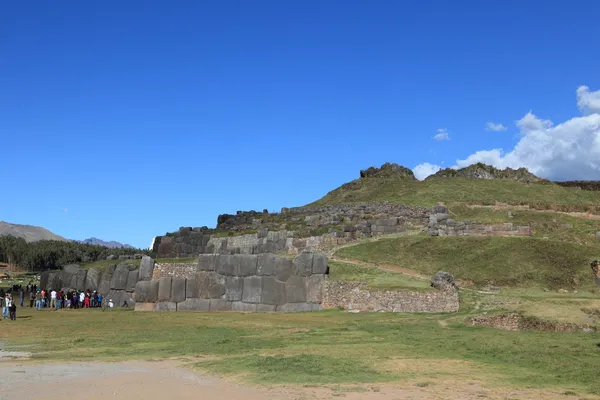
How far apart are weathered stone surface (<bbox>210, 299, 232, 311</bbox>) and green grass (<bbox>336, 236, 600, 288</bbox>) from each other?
9394mm

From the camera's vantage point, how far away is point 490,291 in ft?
112

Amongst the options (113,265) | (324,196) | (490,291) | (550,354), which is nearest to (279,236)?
(113,265)

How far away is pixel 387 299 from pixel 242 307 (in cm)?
978

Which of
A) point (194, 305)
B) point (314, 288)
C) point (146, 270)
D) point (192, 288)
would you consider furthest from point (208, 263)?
point (314, 288)

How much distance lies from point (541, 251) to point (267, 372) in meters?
27.5

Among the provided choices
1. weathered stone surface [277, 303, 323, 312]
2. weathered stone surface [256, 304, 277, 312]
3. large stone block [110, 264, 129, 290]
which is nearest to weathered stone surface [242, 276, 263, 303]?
weathered stone surface [256, 304, 277, 312]

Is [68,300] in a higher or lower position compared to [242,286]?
lower

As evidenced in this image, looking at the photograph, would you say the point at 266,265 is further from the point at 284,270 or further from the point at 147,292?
the point at 147,292

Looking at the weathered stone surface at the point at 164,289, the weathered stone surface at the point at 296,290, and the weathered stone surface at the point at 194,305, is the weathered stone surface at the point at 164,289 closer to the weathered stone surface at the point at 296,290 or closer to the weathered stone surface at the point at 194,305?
the weathered stone surface at the point at 194,305

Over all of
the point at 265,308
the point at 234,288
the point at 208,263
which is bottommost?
the point at 265,308

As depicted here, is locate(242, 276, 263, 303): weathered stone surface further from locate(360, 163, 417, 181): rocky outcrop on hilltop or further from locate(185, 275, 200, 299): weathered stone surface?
locate(360, 163, 417, 181): rocky outcrop on hilltop

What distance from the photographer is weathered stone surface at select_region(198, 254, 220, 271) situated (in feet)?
126

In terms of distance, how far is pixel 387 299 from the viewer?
31359 millimetres

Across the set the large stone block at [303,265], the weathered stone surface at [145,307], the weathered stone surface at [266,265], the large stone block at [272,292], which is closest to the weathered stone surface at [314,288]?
the large stone block at [303,265]
